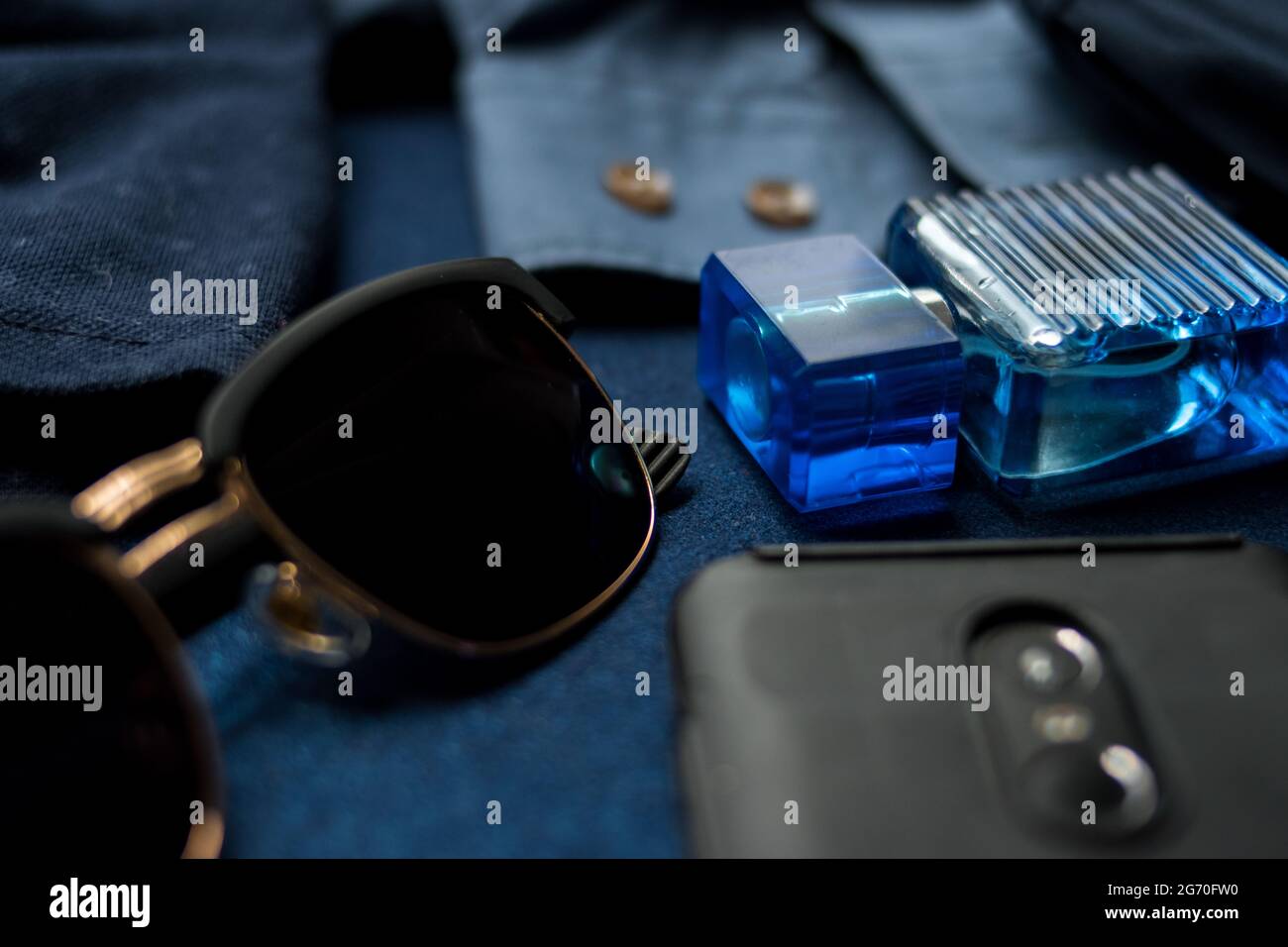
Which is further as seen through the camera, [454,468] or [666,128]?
[666,128]

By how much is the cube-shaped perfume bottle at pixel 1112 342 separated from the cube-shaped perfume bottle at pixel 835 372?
0.02 metres

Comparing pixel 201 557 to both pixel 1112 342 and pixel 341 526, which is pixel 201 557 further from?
pixel 1112 342

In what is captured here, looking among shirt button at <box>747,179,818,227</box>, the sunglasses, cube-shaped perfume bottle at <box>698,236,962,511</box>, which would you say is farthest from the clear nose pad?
shirt button at <box>747,179,818,227</box>

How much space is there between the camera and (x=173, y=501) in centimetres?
30

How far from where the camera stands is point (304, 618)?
27cm

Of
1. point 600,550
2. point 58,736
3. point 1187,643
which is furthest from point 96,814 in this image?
point 1187,643

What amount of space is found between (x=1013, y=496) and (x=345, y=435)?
0.60ft

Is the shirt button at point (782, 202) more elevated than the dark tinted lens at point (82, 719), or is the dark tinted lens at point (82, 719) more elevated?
the shirt button at point (782, 202)

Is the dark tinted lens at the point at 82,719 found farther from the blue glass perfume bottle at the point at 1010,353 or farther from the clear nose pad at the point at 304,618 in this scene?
the blue glass perfume bottle at the point at 1010,353

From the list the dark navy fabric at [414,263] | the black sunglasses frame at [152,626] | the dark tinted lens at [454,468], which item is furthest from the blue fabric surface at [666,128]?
the black sunglasses frame at [152,626]

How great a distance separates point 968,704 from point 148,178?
1.00 ft

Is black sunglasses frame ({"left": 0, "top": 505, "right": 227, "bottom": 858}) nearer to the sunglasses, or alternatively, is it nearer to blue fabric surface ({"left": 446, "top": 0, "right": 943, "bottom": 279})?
the sunglasses

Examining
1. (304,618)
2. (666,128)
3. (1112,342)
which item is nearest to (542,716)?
(304,618)

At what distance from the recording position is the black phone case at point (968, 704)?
Result: 24 centimetres
